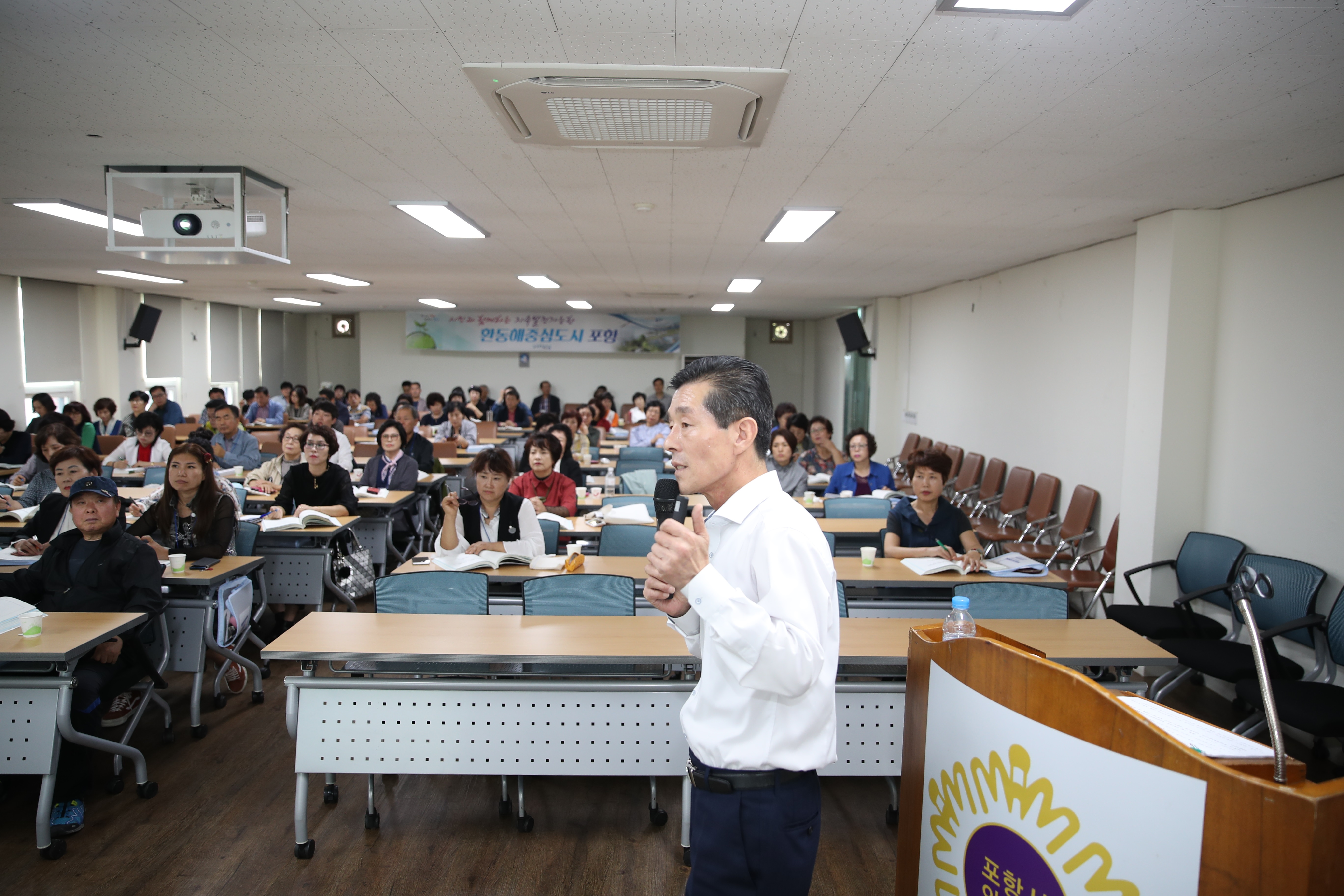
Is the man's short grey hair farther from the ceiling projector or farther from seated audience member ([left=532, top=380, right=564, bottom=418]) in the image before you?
seated audience member ([left=532, top=380, right=564, bottom=418])

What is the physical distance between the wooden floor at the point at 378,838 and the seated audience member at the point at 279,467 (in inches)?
115

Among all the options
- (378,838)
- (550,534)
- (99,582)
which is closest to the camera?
(378,838)

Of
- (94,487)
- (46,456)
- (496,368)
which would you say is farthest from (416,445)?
(496,368)

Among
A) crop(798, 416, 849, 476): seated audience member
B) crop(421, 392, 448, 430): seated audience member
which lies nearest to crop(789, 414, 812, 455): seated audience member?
crop(798, 416, 849, 476): seated audience member

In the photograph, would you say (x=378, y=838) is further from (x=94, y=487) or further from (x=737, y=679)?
(x=737, y=679)

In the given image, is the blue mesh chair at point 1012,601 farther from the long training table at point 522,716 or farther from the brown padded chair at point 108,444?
the brown padded chair at point 108,444

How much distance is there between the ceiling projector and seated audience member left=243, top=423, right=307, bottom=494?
84.7 inches

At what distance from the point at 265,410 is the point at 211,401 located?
120 inches

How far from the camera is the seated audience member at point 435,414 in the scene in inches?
461

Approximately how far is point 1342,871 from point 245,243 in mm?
5116

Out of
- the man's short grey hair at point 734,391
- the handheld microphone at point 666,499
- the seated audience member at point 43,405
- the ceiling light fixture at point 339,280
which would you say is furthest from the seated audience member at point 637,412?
the man's short grey hair at point 734,391

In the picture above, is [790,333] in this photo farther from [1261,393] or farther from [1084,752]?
[1084,752]

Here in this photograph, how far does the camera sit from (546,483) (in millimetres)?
6102

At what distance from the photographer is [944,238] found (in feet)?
20.9
